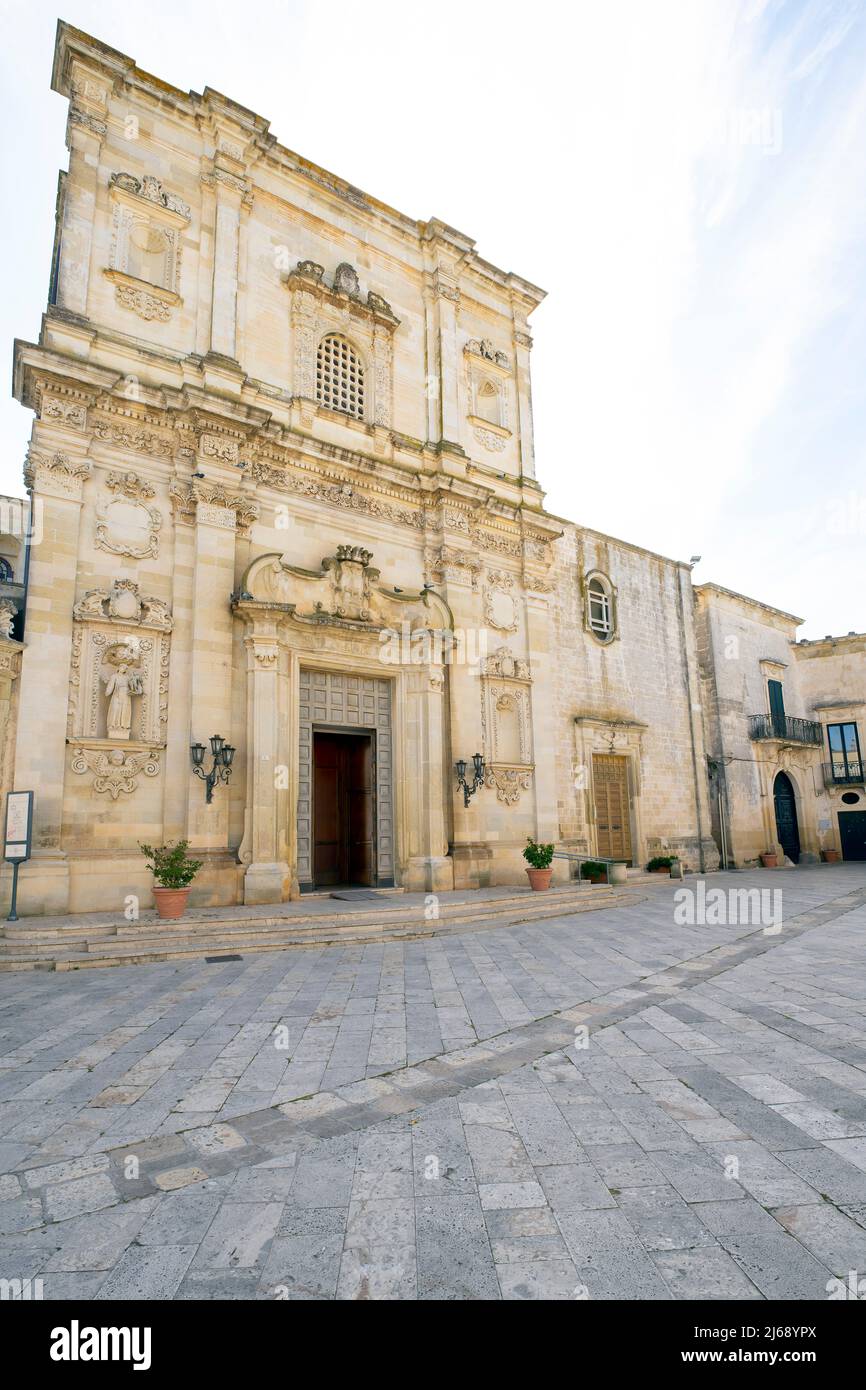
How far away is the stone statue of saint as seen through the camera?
1104 centimetres

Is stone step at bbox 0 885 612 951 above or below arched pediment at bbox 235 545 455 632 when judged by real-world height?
below

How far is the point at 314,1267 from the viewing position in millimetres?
2572

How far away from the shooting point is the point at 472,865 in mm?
14477

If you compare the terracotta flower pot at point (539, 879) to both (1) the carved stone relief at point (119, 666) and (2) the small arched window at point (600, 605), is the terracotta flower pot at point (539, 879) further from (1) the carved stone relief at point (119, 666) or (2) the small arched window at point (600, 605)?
(2) the small arched window at point (600, 605)

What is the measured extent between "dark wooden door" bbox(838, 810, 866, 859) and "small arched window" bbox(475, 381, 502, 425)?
2148 cm

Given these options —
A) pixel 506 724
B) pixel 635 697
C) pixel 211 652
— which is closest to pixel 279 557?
pixel 211 652

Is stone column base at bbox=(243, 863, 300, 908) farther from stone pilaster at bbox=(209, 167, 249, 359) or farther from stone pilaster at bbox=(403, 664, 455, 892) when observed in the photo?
stone pilaster at bbox=(209, 167, 249, 359)

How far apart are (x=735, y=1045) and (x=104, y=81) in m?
18.1

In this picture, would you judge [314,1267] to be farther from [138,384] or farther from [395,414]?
[395,414]

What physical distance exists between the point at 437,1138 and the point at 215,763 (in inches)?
342

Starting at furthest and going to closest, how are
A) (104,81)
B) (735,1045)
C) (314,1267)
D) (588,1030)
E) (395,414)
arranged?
1. (395,414)
2. (104,81)
3. (588,1030)
4. (735,1045)
5. (314,1267)

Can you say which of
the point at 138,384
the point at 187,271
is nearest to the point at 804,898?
the point at 138,384

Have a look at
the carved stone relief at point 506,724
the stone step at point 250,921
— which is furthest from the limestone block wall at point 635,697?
the stone step at point 250,921

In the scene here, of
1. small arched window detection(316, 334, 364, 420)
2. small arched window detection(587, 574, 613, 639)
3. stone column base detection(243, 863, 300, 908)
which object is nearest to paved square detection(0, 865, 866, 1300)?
stone column base detection(243, 863, 300, 908)
